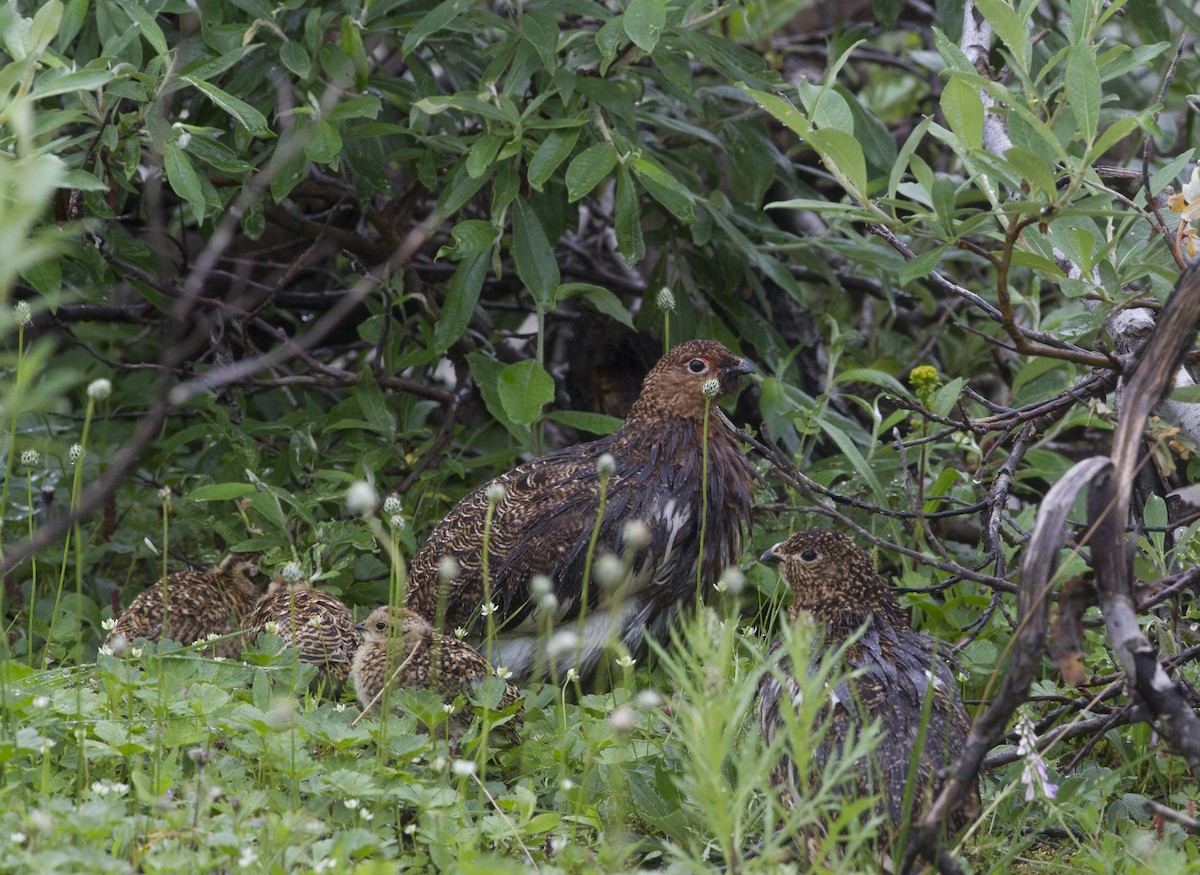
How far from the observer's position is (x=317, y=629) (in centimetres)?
428

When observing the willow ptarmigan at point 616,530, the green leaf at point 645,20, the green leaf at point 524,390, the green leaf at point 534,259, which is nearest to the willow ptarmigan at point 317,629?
the willow ptarmigan at point 616,530

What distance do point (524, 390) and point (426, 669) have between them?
128cm

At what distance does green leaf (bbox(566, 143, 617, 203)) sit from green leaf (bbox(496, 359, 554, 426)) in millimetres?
705

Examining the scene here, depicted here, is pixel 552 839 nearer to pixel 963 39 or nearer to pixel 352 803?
pixel 352 803

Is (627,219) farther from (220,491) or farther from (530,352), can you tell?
(530,352)

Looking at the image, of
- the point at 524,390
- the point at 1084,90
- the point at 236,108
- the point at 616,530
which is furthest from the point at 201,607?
the point at 1084,90

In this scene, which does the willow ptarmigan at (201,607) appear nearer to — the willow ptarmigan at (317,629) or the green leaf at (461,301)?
the willow ptarmigan at (317,629)

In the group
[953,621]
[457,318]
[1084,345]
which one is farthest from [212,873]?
[1084,345]

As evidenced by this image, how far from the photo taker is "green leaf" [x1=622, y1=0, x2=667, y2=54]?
4082 millimetres

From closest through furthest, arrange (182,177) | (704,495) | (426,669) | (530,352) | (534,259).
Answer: (704,495) < (426,669) < (182,177) < (534,259) < (530,352)

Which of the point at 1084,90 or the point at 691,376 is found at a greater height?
the point at 1084,90

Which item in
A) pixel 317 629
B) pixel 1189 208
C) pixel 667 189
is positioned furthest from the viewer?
pixel 667 189

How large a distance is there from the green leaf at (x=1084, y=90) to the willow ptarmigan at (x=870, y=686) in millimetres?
1208

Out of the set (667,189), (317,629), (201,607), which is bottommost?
(201,607)
